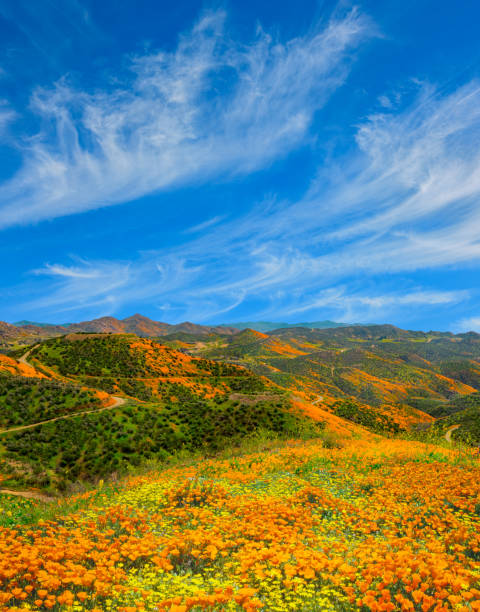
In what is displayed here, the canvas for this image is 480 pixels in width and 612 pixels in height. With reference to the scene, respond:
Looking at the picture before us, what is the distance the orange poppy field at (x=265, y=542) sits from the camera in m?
4.36

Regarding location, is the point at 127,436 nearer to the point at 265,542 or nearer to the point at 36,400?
the point at 36,400

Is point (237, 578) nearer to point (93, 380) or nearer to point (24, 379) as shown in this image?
point (24, 379)

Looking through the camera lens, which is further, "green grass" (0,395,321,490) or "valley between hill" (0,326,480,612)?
"green grass" (0,395,321,490)

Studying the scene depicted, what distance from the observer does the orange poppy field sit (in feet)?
14.3

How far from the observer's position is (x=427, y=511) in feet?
25.9

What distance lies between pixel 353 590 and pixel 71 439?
30.0 meters

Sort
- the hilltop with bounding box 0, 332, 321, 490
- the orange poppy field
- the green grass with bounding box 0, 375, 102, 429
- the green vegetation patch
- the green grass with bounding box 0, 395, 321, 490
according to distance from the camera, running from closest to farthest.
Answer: the orange poppy field → the green grass with bounding box 0, 395, 321, 490 → the hilltop with bounding box 0, 332, 321, 490 → the green grass with bounding box 0, 375, 102, 429 → the green vegetation patch

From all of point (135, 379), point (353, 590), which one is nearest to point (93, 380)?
point (135, 379)

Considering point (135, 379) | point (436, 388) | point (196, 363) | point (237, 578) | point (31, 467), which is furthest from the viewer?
point (436, 388)

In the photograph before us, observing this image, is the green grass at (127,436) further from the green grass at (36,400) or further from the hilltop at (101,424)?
the green grass at (36,400)

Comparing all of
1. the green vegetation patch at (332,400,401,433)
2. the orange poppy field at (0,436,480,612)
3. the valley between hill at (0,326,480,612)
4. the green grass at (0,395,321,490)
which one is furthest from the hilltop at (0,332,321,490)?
the green vegetation patch at (332,400,401,433)

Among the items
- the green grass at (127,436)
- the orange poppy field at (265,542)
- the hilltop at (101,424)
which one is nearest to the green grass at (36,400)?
the hilltop at (101,424)

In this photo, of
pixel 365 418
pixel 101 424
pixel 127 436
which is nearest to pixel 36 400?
pixel 101 424

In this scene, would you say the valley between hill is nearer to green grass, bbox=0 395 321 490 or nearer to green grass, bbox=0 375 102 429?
green grass, bbox=0 395 321 490
